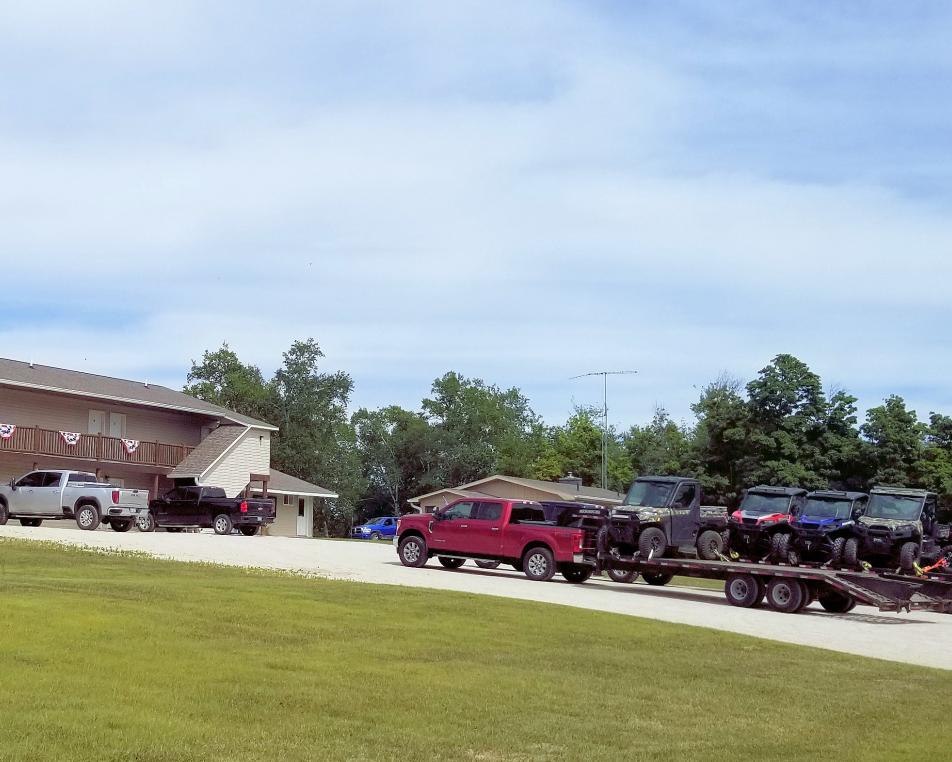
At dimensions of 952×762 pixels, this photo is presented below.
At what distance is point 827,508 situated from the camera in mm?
29719

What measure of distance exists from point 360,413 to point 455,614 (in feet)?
328

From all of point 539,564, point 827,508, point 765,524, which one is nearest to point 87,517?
point 539,564

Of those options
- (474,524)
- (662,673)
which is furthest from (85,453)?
(662,673)

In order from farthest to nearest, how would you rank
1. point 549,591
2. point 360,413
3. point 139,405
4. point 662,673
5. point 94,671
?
point 360,413
point 139,405
point 549,591
point 662,673
point 94,671

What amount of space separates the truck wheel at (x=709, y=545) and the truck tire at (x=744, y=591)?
156cm

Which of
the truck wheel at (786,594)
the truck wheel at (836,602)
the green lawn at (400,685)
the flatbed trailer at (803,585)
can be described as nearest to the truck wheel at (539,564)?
the flatbed trailer at (803,585)

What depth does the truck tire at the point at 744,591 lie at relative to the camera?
2508cm

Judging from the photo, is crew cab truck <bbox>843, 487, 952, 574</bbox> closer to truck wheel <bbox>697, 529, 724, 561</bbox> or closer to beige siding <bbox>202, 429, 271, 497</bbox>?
truck wheel <bbox>697, 529, 724, 561</bbox>

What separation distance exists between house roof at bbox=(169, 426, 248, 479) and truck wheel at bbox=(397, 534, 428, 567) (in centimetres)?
2560

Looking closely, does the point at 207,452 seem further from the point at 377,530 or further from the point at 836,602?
the point at 836,602

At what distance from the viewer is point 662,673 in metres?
14.1

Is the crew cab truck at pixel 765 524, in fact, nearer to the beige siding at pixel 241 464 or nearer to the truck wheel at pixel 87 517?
the truck wheel at pixel 87 517

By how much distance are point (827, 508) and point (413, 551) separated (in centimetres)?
997

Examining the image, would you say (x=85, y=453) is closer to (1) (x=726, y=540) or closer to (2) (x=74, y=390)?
(2) (x=74, y=390)
